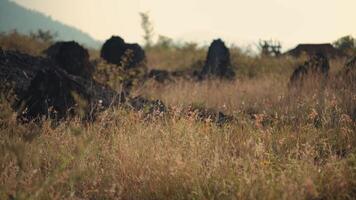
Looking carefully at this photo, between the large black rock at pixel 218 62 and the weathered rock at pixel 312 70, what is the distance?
3.95 meters

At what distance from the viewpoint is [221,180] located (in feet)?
13.7

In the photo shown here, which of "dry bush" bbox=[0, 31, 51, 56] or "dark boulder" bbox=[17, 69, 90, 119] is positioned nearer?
"dark boulder" bbox=[17, 69, 90, 119]

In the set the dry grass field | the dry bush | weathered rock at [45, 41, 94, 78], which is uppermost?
the dry bush

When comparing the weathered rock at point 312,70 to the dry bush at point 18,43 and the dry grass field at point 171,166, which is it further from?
the dry bush at point 18,43

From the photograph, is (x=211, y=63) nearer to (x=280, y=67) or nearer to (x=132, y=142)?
(x=280, y=67)

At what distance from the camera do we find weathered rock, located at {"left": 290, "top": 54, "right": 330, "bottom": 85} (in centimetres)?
1225

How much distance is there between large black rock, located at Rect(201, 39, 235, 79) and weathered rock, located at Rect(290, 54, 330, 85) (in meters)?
3.95

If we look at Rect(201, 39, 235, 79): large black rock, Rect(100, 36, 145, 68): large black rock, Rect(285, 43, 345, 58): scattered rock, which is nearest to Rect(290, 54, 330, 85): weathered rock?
Rect(201, 39, 235, 79): large black rock

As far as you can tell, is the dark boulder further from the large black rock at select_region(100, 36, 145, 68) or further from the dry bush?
the dry bush

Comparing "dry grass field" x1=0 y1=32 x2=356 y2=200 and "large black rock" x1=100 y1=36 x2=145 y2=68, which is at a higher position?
"large black rock" x1=100 y1=36 x2=145 y2=68

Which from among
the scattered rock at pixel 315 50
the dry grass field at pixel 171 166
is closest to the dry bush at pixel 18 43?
the scattered rock at pixel 315 50

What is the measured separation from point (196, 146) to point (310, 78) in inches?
300

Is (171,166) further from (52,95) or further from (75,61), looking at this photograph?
(75,61)

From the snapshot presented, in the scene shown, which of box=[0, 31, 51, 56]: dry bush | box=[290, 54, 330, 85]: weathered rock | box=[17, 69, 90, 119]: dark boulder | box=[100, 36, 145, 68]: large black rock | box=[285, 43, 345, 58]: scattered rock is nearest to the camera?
box=[17, 69, 90, 119]: dark boulder
